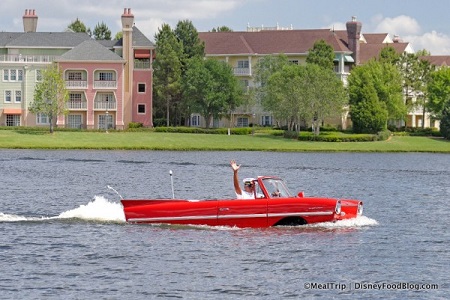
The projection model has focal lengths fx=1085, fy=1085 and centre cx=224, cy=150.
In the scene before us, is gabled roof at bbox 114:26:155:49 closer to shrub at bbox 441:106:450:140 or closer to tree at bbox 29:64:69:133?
tree at bbox 29:64:69:133

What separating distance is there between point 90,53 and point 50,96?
1080 cm

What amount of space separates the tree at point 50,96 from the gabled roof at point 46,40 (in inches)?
403

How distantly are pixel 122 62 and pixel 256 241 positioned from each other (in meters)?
102

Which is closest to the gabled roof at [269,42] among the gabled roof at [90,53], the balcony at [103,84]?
the gabled roof at [90,53]

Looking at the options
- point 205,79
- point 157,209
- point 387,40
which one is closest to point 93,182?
point 157,209

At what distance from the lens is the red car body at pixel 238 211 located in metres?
39.4

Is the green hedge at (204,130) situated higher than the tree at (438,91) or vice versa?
the tree at (438,91)

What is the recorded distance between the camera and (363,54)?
524ft

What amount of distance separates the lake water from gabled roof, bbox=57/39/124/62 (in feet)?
249

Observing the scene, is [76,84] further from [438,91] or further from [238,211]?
[238,211]

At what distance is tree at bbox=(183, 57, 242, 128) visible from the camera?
451ft

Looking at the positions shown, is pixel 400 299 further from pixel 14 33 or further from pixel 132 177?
pixel 14 33

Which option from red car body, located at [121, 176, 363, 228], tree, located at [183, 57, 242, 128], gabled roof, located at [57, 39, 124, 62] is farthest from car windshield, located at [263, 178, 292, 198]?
gabled roof, located at [57, 39, 124, 62]

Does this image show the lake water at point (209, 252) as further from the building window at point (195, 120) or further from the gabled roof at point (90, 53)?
the building window at point (195, 120)
